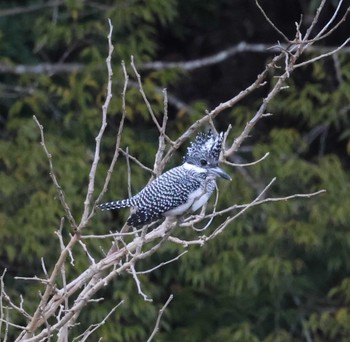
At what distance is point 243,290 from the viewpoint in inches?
260

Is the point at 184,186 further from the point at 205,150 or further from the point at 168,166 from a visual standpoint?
the point at 168,166

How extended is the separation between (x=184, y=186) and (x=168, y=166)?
2440mm

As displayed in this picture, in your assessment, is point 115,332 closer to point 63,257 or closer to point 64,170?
point 64,170

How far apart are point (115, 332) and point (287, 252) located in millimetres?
1057

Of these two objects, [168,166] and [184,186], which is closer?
[184,186]

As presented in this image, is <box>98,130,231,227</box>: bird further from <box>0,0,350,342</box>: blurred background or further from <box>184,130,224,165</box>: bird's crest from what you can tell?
<box>0,0,350,342</box>: blurred background

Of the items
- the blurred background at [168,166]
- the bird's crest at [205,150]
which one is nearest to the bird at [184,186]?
the bird's crest at [205,150]

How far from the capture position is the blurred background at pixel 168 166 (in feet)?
20.9

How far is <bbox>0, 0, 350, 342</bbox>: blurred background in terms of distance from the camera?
6363mm

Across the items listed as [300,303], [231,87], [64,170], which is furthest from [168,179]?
[231,87]

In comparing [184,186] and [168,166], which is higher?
[184,186]

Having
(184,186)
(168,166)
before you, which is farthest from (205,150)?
(168,166)

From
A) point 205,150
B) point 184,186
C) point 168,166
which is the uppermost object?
point 205,150

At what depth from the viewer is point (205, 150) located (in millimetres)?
4070
